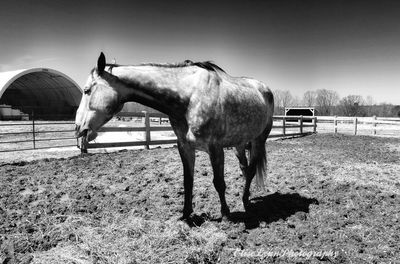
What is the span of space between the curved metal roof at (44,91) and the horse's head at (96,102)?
24.1 m

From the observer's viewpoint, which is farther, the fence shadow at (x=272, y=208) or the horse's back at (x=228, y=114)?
the fence shadow at (x=272, y=208)

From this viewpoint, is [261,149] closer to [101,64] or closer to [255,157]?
[255,157]

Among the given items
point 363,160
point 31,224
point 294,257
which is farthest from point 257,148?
point 363,160

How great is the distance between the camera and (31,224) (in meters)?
3.38

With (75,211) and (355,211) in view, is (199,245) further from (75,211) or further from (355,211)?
(355,211)

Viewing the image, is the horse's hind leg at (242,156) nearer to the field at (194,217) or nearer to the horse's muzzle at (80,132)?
the field at (194,217)

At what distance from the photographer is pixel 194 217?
366cm

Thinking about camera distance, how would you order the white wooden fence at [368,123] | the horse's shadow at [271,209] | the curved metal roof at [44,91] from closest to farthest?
1. the horse's shadow at [271,209]
2. the white wooden fence at [368,123]
3. the curved metal roof at [44,91]

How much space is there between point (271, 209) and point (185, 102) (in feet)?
Answer: 6.82

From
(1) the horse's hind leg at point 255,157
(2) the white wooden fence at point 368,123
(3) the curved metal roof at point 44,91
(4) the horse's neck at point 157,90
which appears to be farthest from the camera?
(3) the curved metal roof at point 44,91

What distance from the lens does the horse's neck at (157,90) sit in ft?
10.1

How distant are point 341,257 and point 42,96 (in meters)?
36.3

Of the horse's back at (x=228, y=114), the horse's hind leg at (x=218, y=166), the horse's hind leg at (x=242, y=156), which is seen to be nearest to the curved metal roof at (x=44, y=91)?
the horse's hind leg at (x=242, y=156)

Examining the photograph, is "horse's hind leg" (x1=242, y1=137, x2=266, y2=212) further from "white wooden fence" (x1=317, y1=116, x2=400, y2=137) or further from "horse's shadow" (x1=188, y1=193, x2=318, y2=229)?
"white wooden fence" (x1=317, y1=116, x2=400, y2=137)
